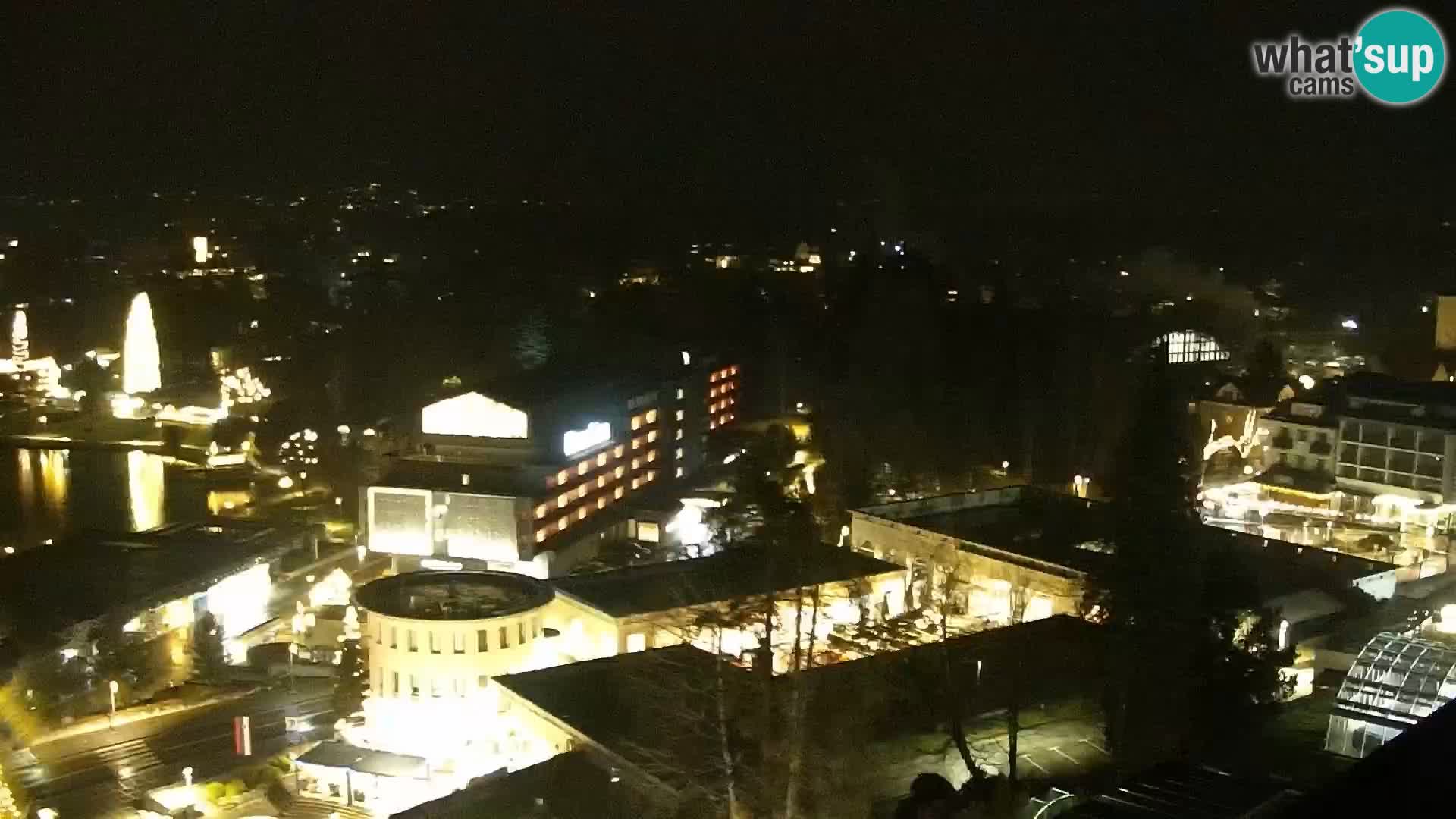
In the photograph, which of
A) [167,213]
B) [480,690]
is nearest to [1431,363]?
[480,690]

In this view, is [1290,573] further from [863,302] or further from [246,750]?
[863,302]

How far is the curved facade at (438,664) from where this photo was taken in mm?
5898

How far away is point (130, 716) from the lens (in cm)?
699

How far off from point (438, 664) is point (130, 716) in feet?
7.52

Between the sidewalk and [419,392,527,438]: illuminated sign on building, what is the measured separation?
10.2 ft

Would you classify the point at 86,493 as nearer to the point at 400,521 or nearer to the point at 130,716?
the point at 400,521

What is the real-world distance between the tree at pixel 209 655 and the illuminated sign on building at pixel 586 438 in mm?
3025

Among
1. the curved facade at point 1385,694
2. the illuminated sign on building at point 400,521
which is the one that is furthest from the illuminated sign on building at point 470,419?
the curved facade at point 1385,694

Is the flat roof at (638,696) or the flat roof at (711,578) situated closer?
the flat roof at (638,696)

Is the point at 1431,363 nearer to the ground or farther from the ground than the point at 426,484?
farther from the ground

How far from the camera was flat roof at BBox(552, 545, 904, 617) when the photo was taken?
644 cm

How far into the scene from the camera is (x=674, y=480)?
39.2ft

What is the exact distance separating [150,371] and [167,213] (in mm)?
24167

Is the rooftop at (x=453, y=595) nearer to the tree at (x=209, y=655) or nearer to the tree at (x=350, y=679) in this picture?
the tree at (x=350, y=679)
